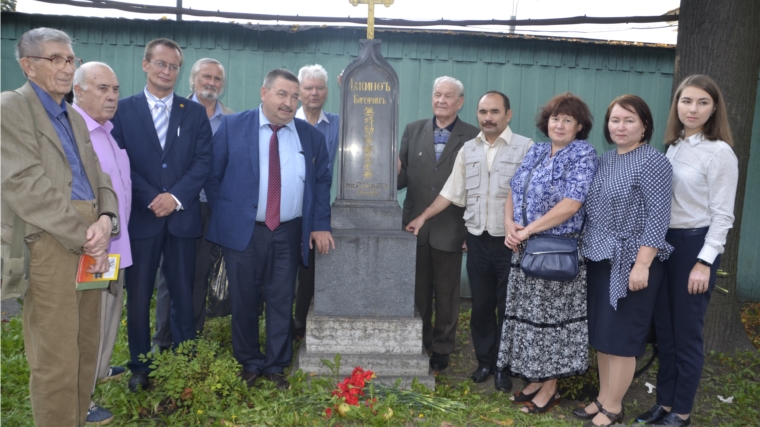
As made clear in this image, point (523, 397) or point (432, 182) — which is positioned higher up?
point (432, 182)

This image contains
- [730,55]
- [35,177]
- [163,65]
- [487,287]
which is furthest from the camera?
[730,55]

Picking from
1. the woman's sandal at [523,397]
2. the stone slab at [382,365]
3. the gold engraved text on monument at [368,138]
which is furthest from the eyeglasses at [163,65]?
the woman's sandal at [523,397]

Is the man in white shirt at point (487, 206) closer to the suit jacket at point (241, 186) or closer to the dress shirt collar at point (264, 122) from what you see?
A: the suit jacket at point (241, 186)

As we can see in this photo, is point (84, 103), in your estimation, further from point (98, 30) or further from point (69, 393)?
point (98, 30)

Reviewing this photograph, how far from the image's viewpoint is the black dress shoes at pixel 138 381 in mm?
3744

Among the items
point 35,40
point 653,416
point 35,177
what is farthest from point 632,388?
point 35,40

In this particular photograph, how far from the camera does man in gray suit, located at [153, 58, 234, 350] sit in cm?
430

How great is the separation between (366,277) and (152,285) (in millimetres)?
1425

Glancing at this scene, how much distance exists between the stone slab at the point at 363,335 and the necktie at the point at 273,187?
0.73 metres

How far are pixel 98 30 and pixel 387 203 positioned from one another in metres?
4.11

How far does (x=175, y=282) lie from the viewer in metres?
3.83

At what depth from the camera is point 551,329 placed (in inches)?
139

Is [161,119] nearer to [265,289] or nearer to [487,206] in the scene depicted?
[265,289]

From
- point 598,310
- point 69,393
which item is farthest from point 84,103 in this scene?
point 598,310
